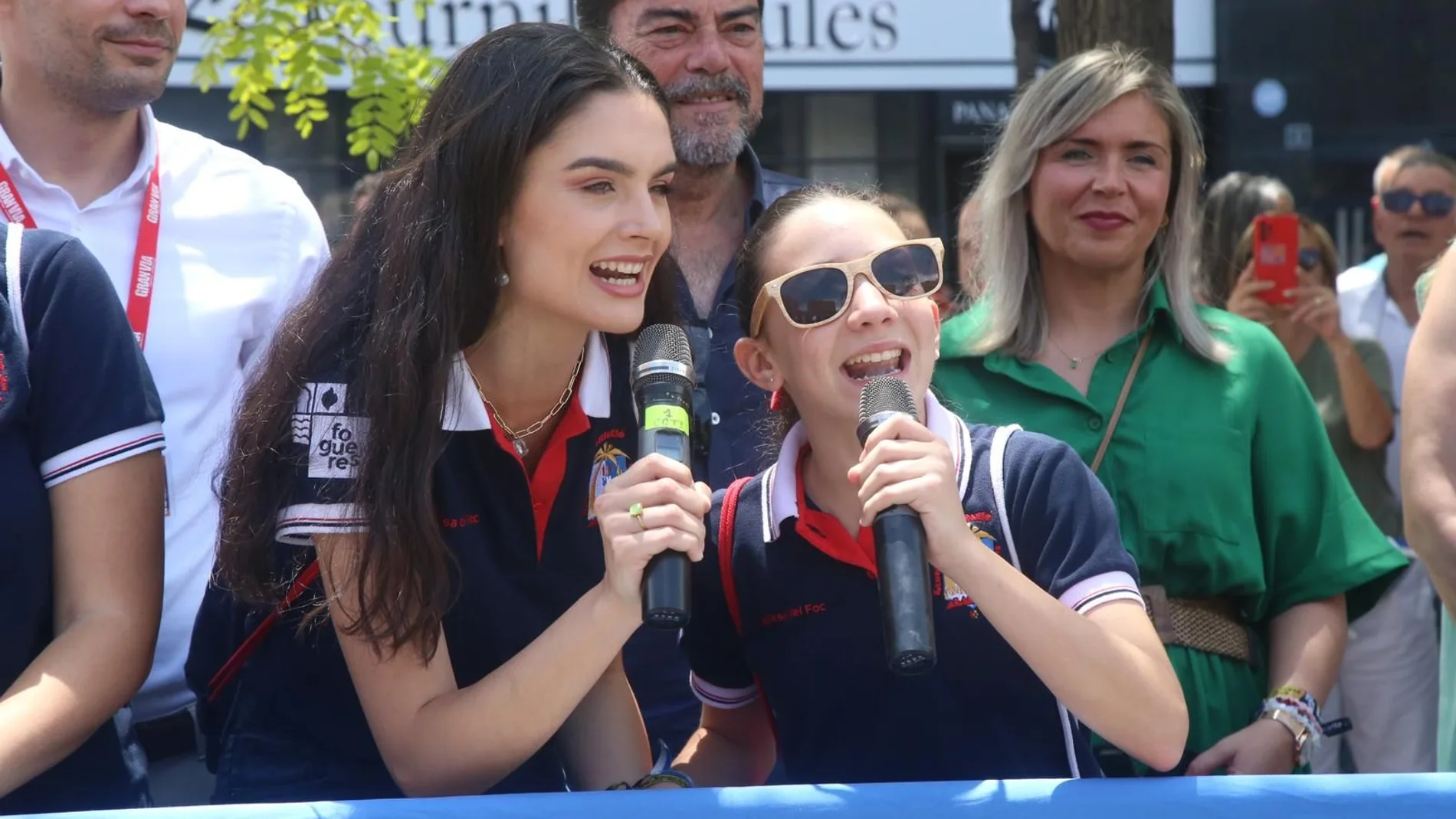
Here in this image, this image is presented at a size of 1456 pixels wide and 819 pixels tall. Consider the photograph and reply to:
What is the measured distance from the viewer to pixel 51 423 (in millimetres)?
2582

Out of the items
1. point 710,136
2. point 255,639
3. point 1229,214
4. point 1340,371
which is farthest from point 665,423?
point 1229,214

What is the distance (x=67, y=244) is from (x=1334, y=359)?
4381 millimetres

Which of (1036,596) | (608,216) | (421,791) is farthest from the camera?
(608,216)

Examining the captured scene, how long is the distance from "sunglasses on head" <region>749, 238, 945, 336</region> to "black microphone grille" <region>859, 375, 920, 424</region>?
274 millimetres

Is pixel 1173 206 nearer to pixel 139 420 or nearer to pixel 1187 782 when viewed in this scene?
pixel 1187 782

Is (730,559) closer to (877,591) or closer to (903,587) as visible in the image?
(877,591)

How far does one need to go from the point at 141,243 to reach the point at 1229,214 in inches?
161

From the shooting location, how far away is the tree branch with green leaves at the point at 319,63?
20.7 ft

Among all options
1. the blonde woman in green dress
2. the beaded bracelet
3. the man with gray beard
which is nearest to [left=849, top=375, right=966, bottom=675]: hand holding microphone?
the blonde woman in green dress

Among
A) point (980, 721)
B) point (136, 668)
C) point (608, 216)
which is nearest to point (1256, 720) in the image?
point (980, 721)

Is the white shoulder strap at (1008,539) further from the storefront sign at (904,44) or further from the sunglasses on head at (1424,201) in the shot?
the storefront sign at (904,44)

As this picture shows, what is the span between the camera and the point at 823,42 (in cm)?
1053

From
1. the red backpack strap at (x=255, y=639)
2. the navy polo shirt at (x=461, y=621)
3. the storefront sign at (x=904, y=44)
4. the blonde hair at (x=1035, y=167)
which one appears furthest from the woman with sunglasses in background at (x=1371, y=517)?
the storefront sign at (x=904, y=44)

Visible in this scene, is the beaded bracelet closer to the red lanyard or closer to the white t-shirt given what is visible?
the white t-shirt
